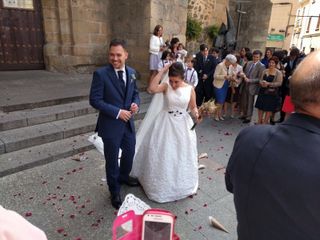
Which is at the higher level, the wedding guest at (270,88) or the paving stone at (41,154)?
the wedding guest at (270,88)

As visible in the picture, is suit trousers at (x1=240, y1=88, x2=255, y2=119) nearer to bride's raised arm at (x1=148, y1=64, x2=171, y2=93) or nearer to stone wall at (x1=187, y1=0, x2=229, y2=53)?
bride's raised arm at (x1=148, y1=64, x2=171, y2=93)

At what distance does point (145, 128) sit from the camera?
3479mm

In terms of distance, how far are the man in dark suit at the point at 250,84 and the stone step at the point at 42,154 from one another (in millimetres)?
3874

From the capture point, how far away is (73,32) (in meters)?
7.11

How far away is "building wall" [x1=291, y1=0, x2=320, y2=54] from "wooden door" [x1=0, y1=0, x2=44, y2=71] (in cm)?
2656

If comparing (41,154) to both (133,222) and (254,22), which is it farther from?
(254,22)

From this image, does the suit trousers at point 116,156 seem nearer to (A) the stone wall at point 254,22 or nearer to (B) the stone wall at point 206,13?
(B) the stone wall at point 206,13

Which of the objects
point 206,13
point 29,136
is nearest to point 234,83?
point 29,136

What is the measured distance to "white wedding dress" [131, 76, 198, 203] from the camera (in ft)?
9.89

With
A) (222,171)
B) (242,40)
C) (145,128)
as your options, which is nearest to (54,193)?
(145,128)

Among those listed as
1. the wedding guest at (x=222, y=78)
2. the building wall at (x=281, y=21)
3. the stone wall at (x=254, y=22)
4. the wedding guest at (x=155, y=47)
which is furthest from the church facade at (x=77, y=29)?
the building wall at (x=281, y=21)

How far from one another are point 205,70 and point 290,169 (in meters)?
5.61

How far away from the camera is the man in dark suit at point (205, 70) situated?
6277 mm

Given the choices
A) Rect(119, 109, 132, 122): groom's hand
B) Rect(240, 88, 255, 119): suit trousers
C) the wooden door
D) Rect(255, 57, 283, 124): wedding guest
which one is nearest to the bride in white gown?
Rect(119, 109, 132, 122): groom's hand
